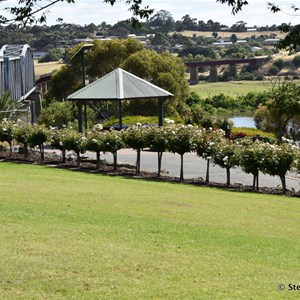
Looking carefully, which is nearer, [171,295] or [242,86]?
[171,295]

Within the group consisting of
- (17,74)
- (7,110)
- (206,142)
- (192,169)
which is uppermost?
(17,74)

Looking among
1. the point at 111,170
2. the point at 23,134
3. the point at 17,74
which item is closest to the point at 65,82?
the point at 17,74

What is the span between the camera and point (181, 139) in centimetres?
3011

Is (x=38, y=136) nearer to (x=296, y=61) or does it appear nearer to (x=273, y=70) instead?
(x=273, y=70)

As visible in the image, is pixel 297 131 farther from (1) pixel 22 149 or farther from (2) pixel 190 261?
(2) pixel 190 261

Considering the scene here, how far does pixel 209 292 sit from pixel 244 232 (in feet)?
19.1

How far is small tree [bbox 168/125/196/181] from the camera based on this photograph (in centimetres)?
2989

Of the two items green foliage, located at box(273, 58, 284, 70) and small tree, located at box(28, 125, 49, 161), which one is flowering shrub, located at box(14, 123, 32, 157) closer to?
small tree, located at box(28, 125, 49, 161)

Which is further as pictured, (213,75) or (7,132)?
(213,75)

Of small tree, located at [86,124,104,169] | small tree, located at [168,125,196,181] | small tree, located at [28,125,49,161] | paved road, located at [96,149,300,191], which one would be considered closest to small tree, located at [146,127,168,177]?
small tree, located at [168,125,196,181]

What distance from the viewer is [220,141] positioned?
95.5 ft

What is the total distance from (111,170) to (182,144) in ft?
11.1

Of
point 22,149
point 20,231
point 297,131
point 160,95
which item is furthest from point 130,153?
point 20,231

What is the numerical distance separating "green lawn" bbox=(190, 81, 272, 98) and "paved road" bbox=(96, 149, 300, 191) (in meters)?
94.7
